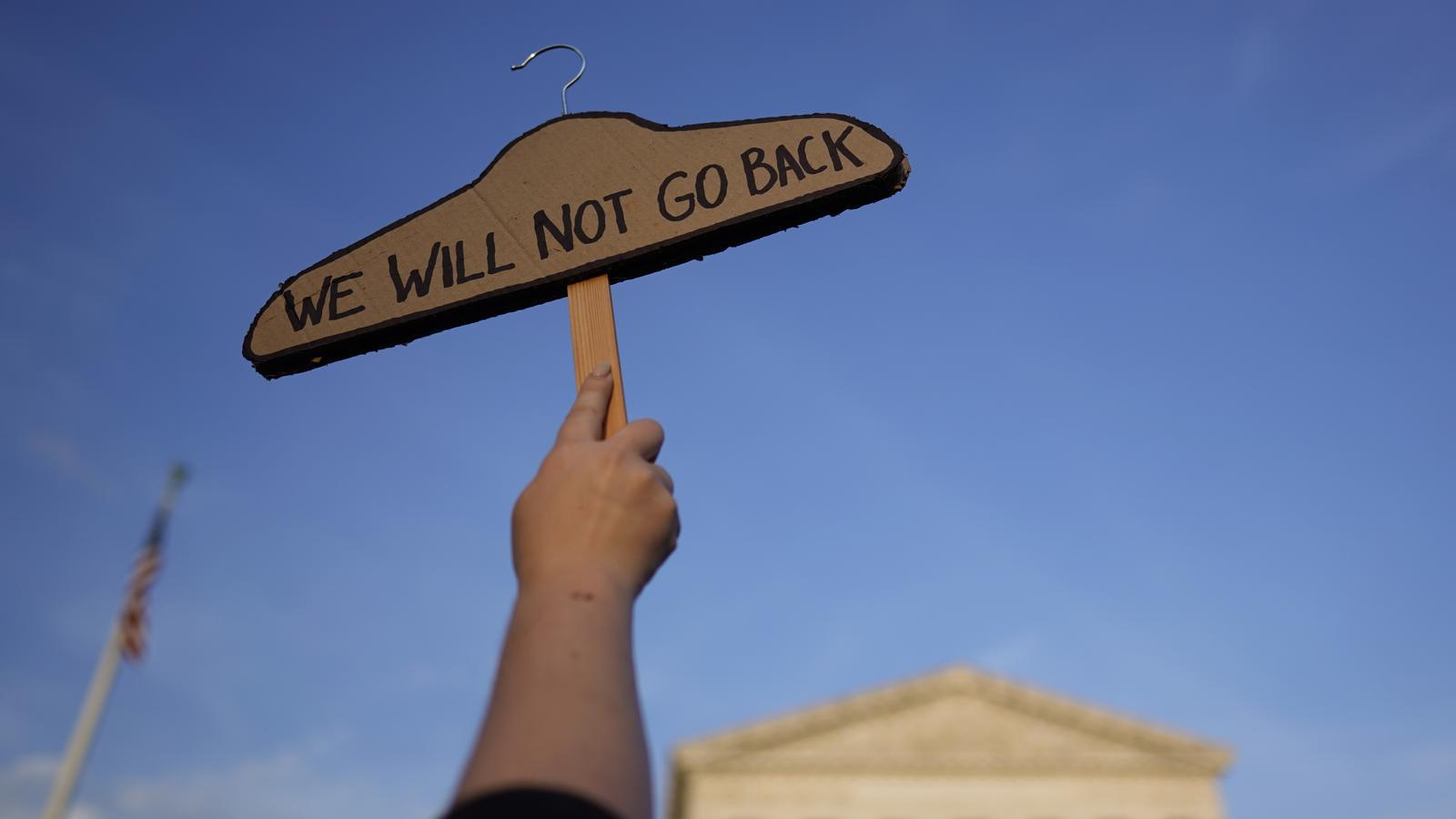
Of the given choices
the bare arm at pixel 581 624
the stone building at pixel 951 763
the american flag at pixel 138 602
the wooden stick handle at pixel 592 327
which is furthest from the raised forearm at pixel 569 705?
the stone building at pixel 951 763

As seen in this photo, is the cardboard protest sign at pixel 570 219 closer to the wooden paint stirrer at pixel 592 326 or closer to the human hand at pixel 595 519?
the wooden paint stirrer at pixel 592 326

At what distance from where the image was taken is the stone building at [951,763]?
3133 cm

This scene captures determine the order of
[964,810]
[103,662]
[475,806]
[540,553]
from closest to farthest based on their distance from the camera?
[475,806] < [540,553] < [103,662] < [964,810]

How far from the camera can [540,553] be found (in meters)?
1.03

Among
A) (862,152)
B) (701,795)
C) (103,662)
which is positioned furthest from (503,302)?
(701,795)

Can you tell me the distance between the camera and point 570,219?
2.00m

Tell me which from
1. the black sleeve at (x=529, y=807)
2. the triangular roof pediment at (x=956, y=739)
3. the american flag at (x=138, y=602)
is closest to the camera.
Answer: the black sleeve at (x=529, y=807)

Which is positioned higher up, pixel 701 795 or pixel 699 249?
pixel 701 795

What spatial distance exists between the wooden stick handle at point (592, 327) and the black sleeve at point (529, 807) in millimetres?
984

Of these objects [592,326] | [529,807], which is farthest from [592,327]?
[529,807]

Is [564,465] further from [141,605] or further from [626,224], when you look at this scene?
[141,605]

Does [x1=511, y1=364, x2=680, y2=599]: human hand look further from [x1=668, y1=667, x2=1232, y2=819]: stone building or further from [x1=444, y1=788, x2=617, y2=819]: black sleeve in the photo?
[x1=668, y1=667, x2=1232, y2=819]: stone building

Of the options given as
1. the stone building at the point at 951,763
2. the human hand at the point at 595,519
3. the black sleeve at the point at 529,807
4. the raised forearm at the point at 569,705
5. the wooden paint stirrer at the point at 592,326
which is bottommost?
the black sleeve at the point at 529,807

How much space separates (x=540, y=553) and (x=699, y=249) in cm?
103
